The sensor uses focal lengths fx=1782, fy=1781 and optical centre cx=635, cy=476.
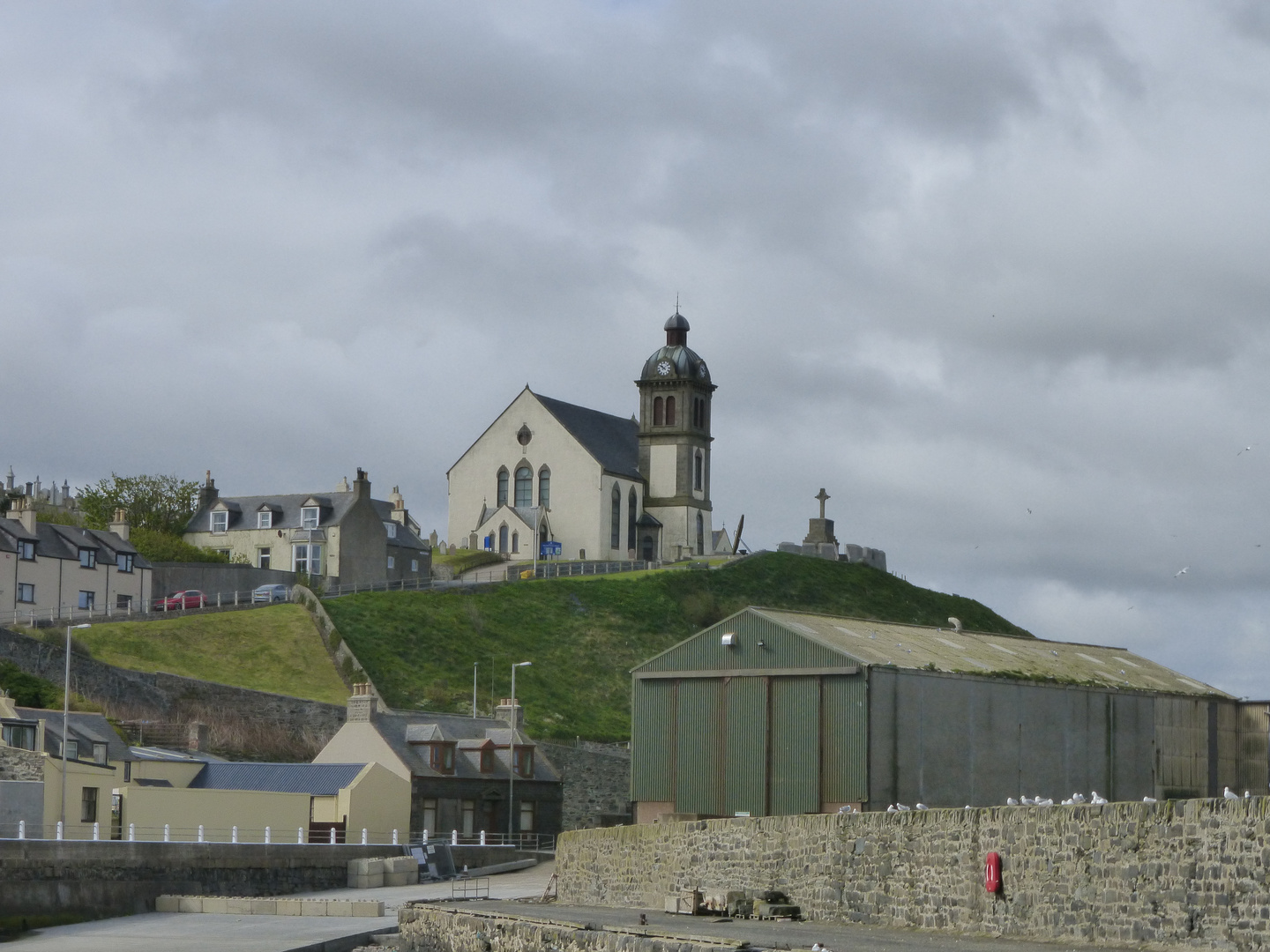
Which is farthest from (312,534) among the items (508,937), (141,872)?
(508,937)

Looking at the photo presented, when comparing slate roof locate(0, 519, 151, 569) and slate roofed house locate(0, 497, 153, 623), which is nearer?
slate roofed house locate(0, 497, 153, 623)

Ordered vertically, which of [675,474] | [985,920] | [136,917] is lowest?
[136,917]

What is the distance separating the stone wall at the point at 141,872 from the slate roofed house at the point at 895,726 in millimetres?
11299

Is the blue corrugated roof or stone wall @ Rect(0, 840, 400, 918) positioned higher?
the blue corrugated roof

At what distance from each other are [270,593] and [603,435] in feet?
104

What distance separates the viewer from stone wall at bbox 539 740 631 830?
6359 centimetres

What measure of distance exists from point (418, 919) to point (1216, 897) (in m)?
18.6

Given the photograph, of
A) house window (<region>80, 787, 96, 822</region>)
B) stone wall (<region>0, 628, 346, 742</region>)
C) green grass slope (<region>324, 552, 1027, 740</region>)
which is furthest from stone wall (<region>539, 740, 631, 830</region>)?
house window (<region>80, 787, 96, 822</region>)

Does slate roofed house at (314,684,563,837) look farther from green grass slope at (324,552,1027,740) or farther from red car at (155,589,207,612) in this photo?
red car at (155,589,207,612)

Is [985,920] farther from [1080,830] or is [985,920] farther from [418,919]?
[418,919]

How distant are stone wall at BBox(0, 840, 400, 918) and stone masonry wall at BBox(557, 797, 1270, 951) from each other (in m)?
17.3

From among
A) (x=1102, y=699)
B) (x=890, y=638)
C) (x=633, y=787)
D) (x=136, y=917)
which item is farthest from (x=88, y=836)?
(x=1102, y=699)

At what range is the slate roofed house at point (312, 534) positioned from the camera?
90.6 metres

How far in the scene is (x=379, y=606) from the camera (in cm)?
8269
